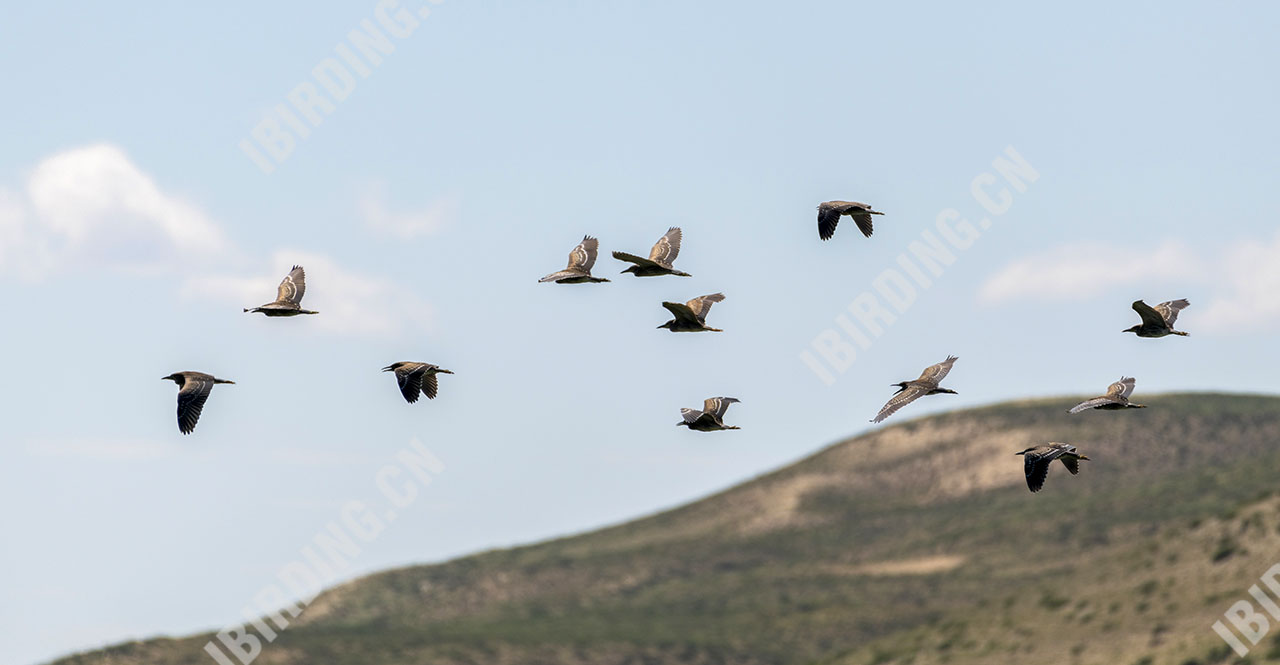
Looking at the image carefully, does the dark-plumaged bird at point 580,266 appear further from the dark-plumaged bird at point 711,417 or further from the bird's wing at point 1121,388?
the bird's wing at point 1121,388

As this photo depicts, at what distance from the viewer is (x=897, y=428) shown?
190125mm

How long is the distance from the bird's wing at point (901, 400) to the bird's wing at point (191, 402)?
14423 mm

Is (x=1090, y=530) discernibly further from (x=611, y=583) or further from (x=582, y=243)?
(x=582, y=243)

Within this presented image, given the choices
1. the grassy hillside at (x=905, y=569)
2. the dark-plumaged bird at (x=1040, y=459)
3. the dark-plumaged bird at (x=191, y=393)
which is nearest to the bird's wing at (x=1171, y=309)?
the dark-plumaged bird at (x=1040, y=459)

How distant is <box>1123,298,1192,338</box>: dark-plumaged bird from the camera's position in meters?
38.8

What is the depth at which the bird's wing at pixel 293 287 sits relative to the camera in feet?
126

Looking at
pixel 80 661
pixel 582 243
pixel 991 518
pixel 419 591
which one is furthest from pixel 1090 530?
pixel 582 243

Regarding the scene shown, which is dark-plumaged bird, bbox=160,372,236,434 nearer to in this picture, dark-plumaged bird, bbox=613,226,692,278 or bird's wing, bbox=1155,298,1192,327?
dark-plumaged bird, bbox=613,226,692,278

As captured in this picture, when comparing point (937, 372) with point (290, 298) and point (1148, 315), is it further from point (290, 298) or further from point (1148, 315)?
point (290, 298)

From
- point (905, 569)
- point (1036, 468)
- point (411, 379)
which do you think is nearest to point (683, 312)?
point (411, 379)

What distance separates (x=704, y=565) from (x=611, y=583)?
32.6ft

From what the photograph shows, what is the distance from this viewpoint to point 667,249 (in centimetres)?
3994

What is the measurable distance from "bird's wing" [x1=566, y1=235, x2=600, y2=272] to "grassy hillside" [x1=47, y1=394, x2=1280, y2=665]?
48.4 metres

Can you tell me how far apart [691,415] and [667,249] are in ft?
14.6
